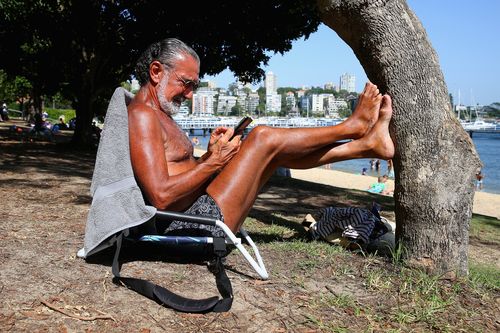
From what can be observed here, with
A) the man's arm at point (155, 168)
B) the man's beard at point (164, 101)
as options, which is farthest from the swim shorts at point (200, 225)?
the man's beard at point (164, 101)

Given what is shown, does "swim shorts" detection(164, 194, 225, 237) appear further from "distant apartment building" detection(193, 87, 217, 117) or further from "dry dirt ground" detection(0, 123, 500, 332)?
"distant apartment building" detection(193, 87, 217, 117)

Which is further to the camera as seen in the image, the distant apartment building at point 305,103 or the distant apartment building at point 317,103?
the distant apartment building at point 317,103

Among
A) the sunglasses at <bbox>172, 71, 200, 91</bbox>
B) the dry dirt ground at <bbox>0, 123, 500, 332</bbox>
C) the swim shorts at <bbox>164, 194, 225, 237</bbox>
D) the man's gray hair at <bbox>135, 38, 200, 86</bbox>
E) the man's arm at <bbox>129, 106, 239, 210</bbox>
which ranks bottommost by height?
the dry dirt ground at <bbox>0, 123, 500, 332</bbox>

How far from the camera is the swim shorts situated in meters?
3.19

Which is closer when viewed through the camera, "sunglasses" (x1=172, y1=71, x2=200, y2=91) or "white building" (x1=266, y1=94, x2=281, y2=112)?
"sunglasses" (x1=172, y1=71, x2=200, y2=91)

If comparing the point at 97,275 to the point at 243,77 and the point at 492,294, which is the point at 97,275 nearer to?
the point at 492,294

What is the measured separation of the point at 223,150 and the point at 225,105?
456 feet

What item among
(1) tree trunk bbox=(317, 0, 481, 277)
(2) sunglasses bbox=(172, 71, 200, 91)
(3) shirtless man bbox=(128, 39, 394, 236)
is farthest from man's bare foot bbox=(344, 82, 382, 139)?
(2) sunglasses bbox=(172, 71, 200, 91)

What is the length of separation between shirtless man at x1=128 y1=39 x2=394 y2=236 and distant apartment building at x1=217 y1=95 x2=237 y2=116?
134 m

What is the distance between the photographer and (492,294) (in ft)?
10.7

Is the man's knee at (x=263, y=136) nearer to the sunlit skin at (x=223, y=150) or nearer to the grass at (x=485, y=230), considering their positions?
the sunlit skin at (x=223, y=150)

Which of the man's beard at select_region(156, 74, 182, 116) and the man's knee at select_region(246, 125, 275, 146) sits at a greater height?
the man's beard at select_region(156, 74, 182, 116)

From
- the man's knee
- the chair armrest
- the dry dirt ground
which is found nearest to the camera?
the dry dirt ground

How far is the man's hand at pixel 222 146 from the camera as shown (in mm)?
3133
